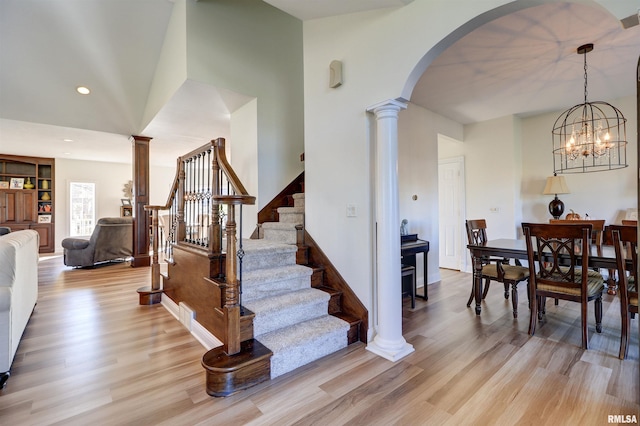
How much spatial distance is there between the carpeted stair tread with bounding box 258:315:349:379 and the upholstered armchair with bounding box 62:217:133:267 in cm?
514

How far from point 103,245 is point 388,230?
19.4ft

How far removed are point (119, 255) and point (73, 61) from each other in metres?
3.60

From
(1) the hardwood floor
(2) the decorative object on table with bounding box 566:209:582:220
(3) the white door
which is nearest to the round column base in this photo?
(1) the hardwood floor

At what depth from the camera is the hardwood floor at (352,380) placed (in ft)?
5.41

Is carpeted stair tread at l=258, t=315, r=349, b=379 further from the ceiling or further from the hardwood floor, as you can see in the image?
the ceiling

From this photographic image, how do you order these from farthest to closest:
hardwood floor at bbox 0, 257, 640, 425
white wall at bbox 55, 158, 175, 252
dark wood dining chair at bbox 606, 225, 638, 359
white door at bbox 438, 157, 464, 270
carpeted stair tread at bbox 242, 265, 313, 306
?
white wall at bbox 55, 158, 175, 252, white door at bbox 438, 157, 464, 270, carpeted stair tread at bbox 242, 265, 313, 306, dark wood dining chair at bbox 606, 225, 638, 359, hardwood floor at bbox 0, 257, 640, 425

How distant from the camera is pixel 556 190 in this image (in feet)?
15.0

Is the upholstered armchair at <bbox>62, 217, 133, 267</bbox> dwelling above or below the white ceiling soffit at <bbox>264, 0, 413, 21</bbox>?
below

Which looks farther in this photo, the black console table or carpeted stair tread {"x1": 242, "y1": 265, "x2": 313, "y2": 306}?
the black console table

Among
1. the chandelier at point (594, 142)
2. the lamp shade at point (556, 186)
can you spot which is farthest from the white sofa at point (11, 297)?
the lamp shade at point (556, 186)

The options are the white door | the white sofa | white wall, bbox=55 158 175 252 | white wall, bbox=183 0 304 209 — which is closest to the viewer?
the white sofa

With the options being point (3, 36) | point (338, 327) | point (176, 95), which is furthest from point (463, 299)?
point (3, 36)

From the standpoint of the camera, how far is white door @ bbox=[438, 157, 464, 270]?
550 cm

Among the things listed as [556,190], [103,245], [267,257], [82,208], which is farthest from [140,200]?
[556,190]
